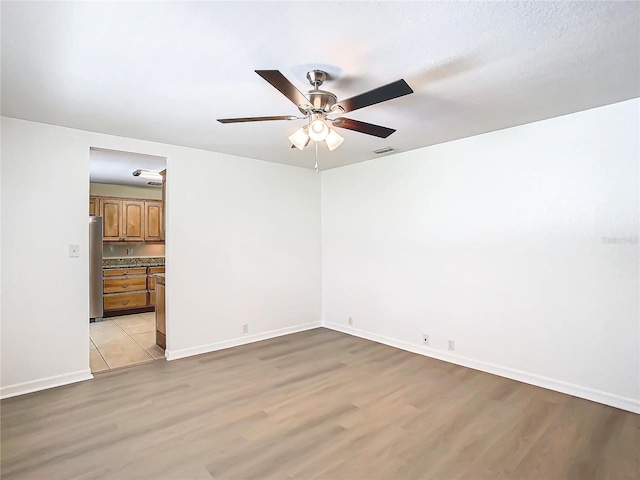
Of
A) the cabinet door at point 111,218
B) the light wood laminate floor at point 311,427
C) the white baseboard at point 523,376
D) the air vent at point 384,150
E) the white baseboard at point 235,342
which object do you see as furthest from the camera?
the cabinet door at point 111,218

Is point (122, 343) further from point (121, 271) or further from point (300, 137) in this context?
point (300, 137)

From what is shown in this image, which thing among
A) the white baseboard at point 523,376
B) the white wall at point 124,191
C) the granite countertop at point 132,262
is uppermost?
the white wall at point 124,191

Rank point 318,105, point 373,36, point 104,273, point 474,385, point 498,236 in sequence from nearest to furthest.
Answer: point 373,36 < point 318,105 < point 474,385 < point 498,236 < point 104,273

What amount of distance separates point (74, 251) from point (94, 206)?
10.7ft

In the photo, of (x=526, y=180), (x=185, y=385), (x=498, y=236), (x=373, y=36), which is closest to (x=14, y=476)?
(x=185, y=385)

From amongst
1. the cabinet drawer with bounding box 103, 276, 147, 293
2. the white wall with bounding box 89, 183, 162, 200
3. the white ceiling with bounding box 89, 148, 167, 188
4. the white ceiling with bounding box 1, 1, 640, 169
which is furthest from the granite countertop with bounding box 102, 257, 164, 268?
the white ceiling with bounding box 1, 1, 640, 169

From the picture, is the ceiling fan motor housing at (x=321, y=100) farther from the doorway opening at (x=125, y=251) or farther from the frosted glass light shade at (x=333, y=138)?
the doorway opening at (x=125, y=251)

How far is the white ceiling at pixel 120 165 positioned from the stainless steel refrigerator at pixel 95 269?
780 mm

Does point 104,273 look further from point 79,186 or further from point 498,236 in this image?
point 498,236

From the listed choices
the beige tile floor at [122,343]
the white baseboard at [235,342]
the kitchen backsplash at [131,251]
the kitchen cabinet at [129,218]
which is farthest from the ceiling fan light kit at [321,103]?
the kitchen backsplash at [131,251]

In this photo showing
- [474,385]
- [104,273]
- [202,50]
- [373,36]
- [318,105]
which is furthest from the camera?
[104,273]

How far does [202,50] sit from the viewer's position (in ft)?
6.77

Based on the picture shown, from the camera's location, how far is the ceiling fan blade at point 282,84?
180 centimetres

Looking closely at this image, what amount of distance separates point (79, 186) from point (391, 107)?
3071mm
